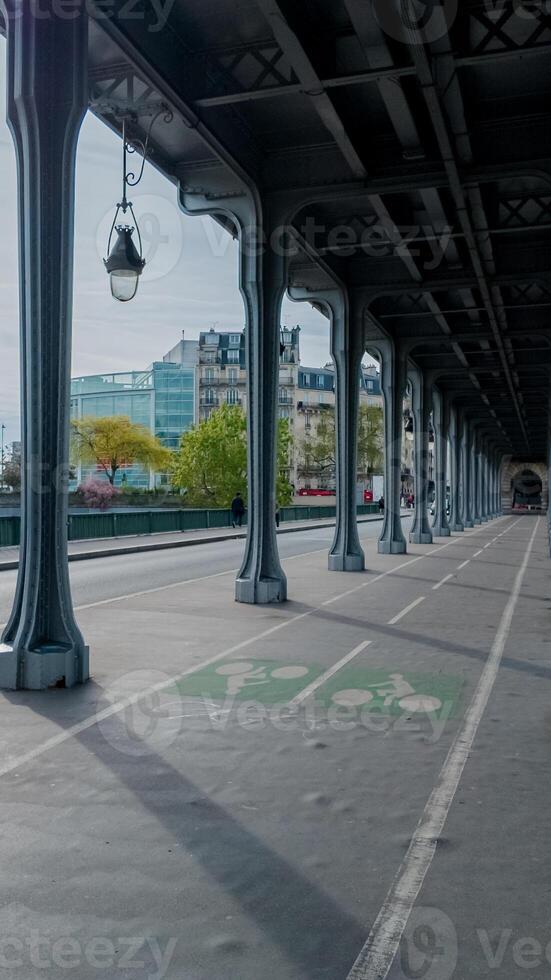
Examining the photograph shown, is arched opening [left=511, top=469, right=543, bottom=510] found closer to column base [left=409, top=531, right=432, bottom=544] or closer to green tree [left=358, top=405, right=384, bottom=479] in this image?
green tree [left=358, top=405, right=384, bottom=479]

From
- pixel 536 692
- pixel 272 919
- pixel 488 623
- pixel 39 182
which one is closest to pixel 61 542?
pixel 39 182

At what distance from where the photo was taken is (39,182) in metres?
8.22

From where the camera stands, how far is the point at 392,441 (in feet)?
97.7

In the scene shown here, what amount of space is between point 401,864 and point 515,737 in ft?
8.64

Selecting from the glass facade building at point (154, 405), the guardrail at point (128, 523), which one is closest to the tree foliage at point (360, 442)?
the glass facade building at point (154, 405)

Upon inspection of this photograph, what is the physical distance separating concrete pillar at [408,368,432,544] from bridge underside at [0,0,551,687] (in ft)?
33.9

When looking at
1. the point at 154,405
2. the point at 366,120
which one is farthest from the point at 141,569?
the point at 154,405

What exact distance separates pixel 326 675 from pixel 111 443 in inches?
3672

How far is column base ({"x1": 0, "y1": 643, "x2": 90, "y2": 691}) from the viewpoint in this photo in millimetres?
8148

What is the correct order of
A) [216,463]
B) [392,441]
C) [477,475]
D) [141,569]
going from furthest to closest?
[477,475]
[216,463]
[392,441]
[141,569]

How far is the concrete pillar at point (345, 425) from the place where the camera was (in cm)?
2205

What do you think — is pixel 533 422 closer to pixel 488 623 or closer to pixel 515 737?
pixel 488 623

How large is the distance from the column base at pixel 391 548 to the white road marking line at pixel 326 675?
60.6ft

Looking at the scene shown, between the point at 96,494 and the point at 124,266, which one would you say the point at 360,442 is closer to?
the point at 96,494
